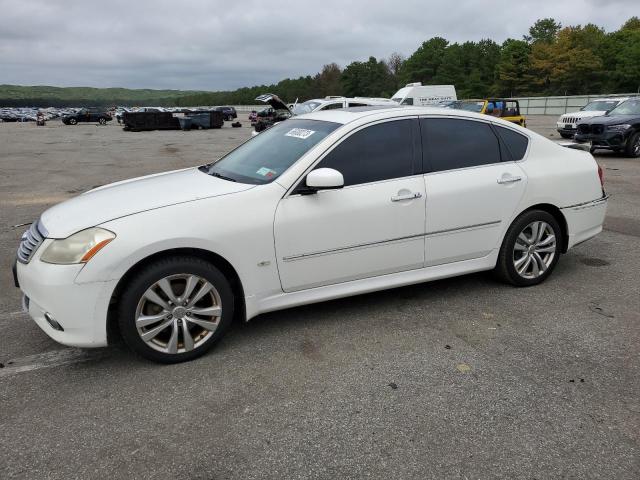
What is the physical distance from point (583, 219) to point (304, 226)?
277 cm

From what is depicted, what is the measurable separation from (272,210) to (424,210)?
1.19m

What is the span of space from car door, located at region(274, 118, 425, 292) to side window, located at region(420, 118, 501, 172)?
12 cm

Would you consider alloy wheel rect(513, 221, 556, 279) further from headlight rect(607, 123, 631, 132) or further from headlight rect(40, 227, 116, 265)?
headlight rect(607, 123, 631, 132)

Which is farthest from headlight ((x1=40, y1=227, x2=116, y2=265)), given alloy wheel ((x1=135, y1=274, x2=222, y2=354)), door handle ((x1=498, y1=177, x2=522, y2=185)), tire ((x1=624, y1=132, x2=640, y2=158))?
tire ((x1=624, y1=132, x2=640, y2=158))

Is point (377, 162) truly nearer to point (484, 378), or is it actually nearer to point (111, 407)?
point (484, 378)

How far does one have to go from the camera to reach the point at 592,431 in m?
2.57

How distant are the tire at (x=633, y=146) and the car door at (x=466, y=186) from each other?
11691 mm

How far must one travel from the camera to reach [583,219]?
15.3 ft

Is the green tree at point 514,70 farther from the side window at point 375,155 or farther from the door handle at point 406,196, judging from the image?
the door handle at point 406,196

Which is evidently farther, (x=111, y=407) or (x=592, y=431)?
(x=111, y=407)

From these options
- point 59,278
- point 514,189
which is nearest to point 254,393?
point 59,278

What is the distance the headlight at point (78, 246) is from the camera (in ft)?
9.89

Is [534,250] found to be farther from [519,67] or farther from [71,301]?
[519,67]

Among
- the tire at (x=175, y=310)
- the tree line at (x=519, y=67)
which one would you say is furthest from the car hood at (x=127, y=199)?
the tree line at (x=519, y=67)
